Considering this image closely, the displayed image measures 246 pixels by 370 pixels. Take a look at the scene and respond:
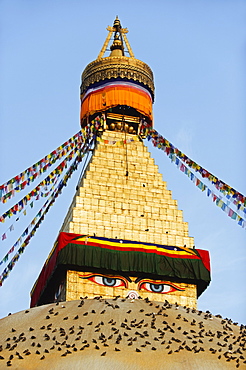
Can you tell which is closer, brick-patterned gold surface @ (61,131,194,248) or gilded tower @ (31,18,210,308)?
gilded tower @ (31,18,210,308)

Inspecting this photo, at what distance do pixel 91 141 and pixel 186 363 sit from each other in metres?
10.6

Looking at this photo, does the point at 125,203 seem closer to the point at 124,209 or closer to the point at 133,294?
the point at 124,209

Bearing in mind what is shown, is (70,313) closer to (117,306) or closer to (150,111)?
(117,306)

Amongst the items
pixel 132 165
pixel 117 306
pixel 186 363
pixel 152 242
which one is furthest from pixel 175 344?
pixel 132 165

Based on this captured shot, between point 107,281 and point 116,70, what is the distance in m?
6.96

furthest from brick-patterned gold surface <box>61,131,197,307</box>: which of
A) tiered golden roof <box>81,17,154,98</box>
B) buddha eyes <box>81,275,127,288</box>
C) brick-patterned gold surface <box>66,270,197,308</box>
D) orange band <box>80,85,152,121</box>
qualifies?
tiered golden roof <box>81,17,154,98</box>

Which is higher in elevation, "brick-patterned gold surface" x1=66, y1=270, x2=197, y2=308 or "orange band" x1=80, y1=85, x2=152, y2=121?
"orange band" x1=80, y1=85, x2=152, y2=121

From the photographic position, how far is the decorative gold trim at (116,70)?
2048 centimetres

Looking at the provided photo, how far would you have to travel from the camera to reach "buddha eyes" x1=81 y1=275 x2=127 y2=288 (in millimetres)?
16094

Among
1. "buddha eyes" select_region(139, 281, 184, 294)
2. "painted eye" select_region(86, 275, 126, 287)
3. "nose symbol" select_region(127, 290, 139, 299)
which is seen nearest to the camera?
"nose symbol" select_region(127, 290, 139, 299)

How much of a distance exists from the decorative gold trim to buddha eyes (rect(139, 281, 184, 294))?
6.72 m

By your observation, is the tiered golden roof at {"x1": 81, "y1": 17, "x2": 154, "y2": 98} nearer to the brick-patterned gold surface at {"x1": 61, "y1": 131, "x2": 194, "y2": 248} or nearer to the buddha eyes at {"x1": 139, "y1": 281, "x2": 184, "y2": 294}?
the brick-patterned gold surface at {"x1": 61, "y1": 131, "x2": 194, "y2": 248}

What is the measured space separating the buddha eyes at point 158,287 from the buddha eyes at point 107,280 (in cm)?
46

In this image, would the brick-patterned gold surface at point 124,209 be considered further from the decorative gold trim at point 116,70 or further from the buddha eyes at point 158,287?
the decorative gold trim at point 116,70
